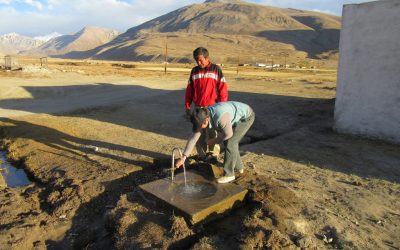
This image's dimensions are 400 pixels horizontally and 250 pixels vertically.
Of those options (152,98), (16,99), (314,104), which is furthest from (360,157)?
(16,99)

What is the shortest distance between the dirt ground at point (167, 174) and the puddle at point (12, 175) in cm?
16

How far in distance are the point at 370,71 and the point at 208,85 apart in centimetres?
454

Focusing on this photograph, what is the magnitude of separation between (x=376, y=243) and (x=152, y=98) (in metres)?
12.5

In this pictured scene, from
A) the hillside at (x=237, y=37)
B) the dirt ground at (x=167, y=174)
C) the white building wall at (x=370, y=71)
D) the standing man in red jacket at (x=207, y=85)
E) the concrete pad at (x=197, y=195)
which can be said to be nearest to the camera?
the dirt ground at (x=167, y=174)

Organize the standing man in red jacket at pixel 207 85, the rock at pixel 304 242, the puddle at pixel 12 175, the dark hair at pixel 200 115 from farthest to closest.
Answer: the puddle at pixel 12 175 < the standing man in red jacket at pixel 207 85 < the dark hair at pixel 200 115 < the rock at pixel 304 242

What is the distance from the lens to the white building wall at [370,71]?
821 cm

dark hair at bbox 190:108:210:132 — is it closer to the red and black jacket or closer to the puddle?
the red and black jacket

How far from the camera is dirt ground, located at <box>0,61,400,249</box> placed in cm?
421

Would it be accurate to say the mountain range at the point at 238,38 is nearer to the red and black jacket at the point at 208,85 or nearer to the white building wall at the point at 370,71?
the white building wall at the point at 370,71

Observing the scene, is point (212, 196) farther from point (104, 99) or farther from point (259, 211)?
point (104, 99)

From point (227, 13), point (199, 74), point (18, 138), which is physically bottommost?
point (18, 138)

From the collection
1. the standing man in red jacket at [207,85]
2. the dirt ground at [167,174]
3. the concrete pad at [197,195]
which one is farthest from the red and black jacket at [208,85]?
the concrete pad at [197,195]

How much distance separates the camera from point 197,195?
5.00 meters

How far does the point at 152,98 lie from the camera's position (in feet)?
51.7
